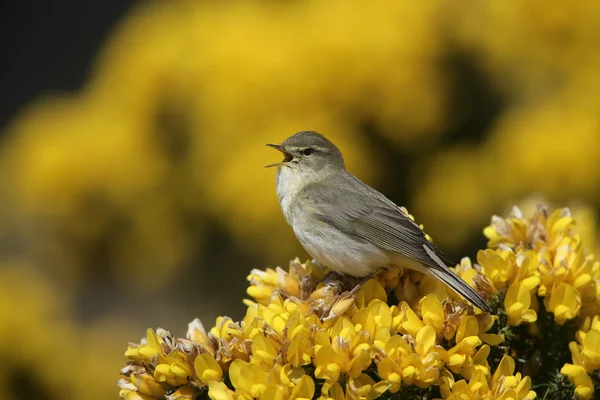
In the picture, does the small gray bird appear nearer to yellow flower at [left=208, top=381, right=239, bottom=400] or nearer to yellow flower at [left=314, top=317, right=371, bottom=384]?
yellow flower at [left=314, top=317, right=371, bottom=384]

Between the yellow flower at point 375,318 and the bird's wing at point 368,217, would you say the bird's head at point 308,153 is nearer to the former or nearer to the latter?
the bird's wing at point 368,217

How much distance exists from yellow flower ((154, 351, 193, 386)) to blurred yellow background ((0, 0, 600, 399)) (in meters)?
3.09

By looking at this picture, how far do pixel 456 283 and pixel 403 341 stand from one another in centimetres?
44

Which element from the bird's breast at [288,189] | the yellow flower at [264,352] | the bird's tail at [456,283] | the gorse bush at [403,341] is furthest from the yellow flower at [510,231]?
the yellow flower at [264,352]

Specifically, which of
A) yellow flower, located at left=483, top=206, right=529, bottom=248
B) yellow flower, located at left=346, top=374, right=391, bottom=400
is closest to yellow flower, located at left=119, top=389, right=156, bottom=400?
yellow flower, located at left=346, top=374, right=391, bottom=400

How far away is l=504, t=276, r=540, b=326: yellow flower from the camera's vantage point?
9.52 ft

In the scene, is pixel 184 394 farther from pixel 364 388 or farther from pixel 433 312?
pixel 433 312

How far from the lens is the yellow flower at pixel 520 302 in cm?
290

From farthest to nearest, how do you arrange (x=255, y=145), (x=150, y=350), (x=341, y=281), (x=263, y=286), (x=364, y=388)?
(x=255, y=145) < (x=341, y=281) < (x=263, y=286) < (x=150, y=350) < (x=364, y=388)

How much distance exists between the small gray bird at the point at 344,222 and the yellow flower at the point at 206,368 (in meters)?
Result: 0.69

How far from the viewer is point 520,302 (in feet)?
9.60

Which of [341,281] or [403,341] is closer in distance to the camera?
[403,341]

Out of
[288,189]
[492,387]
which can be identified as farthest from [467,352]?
[288,189]

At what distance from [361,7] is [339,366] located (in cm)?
449
